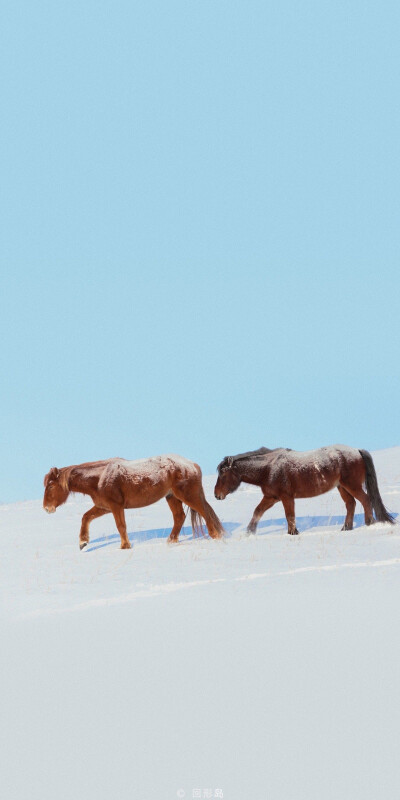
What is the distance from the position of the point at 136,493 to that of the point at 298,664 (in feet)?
23.1

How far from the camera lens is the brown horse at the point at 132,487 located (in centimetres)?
1244

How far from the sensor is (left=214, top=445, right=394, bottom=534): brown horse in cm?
1270

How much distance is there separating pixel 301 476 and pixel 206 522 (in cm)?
189

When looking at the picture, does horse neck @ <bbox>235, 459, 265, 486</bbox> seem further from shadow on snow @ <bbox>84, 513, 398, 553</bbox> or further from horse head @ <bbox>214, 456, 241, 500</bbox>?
shadow on snow @ <bbox>84, 513, 398, 553</bbox>

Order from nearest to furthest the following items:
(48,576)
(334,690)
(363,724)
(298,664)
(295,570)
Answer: (363,724)
(334,690)
(298,664)
(295,570)
(48,576)

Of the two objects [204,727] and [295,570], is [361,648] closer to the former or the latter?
[204,727]

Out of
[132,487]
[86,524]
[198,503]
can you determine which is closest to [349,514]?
[198,503]

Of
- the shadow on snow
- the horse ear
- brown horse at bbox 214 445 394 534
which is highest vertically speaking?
the horse ear

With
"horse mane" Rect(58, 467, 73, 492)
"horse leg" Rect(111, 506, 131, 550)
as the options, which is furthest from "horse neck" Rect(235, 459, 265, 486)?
"horse mane" Rect(58, 467, 73, 492)

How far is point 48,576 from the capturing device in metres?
→ 10.5

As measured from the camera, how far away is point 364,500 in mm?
12906

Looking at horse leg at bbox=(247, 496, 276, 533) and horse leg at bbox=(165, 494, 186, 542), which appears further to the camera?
horse leg at bbox=(165, 494, 186, 542)

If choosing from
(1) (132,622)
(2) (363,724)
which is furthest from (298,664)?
(1) (132,622)

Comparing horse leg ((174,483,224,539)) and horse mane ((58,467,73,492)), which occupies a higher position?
horse mane ((58,467,73,492))
